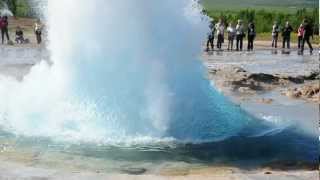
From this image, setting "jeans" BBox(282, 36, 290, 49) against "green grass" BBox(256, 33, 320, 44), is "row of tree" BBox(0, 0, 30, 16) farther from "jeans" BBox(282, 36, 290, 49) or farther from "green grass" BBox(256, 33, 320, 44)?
"jeans" BBox(282, 36, 290, 49)

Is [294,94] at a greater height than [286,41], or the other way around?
[294,94]

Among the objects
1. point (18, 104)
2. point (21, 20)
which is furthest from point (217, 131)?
A: point (21, 20)

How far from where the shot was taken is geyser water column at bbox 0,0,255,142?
10.8m

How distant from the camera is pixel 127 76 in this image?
1107cm

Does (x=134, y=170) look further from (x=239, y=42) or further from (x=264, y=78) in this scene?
(x=239, y=42)

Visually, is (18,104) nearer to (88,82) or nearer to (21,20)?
(88,82)

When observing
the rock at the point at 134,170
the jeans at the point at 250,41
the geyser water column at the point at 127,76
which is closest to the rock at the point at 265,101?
the geyser water column at the point at 127,76

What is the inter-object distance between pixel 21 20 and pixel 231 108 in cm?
3373

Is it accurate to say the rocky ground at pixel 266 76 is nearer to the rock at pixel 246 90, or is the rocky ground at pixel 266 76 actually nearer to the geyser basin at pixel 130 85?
the rock at pixel 246 90

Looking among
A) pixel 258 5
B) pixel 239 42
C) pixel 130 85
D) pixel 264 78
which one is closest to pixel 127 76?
pixel 130 85

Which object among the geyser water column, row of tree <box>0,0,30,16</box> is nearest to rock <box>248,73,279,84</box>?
the geyser water column

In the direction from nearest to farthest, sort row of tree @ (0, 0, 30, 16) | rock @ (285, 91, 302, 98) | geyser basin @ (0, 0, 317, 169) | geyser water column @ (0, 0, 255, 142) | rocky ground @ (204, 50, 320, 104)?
geyser basin @ (0, 0, 317, 169) < geyser water column @ (0, 0, 255, 142) < rock @ (285, 91, 302, 98) < rocky ground @ (204, 50, 320, 104) < row of tree @ (0, 0, 30, 16)

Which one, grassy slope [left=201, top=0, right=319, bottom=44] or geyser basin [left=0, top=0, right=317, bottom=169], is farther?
grassy slope [left=201, top=0, right=319, bottom=44]

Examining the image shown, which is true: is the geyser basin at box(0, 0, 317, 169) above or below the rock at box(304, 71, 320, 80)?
above
